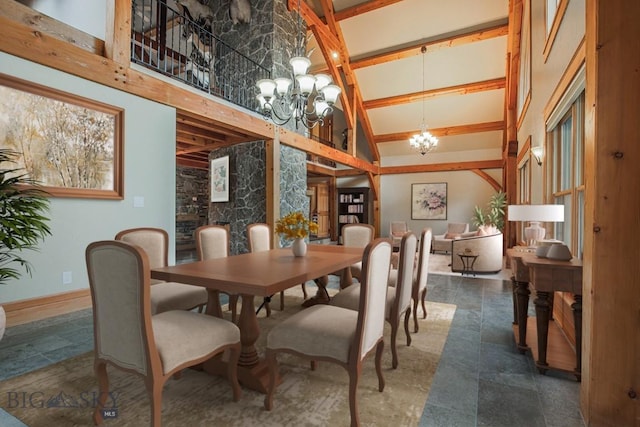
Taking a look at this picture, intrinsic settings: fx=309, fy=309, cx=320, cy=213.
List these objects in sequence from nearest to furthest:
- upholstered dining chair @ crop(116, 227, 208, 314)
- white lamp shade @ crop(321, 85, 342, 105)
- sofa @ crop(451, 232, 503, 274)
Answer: upholstered dining chair @ crop(116, 227, 208, 314) < white lamp shade @ crop(321, 85, 342, 105) < sofa @ crop(451, 232, 503, 274)

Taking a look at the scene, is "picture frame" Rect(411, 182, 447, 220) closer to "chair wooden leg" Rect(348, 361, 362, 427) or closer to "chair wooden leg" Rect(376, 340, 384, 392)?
"chair wooden leg" Rect(376, 340, 384, 392)

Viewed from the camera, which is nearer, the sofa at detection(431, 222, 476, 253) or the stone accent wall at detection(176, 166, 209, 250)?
the sofa at detection(431, 222, 476, 253)

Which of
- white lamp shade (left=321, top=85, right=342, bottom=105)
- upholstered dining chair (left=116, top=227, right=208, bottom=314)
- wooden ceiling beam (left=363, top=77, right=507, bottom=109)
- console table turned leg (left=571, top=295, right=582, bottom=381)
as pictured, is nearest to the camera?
console table turned leg (left=571, top=295, right=582, bottom=381)

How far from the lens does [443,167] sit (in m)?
9.41

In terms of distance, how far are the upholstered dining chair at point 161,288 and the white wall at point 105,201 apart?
90 centimetres

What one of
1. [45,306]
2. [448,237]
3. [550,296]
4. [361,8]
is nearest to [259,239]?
[45,306]

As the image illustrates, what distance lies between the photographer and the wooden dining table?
1577mm

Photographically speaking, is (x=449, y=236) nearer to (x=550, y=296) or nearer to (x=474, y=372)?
(x=550, y=296)

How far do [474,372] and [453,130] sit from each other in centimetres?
795

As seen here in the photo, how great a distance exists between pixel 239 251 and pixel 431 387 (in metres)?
4.34

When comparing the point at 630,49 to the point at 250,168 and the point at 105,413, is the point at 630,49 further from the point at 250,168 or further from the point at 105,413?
the point at 250,168

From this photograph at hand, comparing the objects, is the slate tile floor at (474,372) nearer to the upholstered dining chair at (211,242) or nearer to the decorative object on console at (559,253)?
the decorative object on console at (559,253)

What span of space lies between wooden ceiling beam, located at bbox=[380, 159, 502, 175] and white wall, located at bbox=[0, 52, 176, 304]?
760 centimetres

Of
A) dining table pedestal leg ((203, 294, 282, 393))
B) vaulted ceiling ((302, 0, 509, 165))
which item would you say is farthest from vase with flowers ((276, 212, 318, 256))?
vaulted ceiling ((302, 0, 509, 165))
